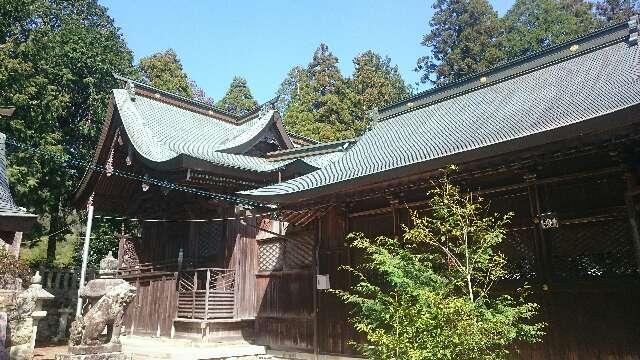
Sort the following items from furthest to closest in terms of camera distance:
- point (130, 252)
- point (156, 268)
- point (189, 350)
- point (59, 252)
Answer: point (59, 252)
point (130, 252)
point (156, 268)
point (189, 350)

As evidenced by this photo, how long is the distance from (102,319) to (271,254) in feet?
18.6

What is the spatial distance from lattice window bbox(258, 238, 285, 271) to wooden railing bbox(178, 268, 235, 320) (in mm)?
927

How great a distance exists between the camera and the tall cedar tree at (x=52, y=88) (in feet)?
62.1

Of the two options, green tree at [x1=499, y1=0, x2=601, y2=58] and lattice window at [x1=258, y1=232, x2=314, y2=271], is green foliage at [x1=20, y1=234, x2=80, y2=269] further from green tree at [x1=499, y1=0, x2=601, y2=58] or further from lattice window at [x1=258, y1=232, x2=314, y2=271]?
green tree at [x1=499, y1=0, x2=601, y2=58]

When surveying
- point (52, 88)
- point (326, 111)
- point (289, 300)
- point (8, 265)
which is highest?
point (326, 111)

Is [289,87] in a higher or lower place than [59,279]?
higher

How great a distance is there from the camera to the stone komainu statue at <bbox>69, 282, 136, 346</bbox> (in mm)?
7809

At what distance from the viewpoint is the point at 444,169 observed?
842cm

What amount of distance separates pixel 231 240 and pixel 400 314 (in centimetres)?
843

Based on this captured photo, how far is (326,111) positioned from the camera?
37656 millimetres

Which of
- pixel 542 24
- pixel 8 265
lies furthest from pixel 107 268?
pixel 542 24

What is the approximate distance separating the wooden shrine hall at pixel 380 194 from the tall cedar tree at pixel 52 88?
163 inches

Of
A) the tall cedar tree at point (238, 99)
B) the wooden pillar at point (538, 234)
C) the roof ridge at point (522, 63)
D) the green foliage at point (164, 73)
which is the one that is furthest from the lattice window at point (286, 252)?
the tall cedar tree at point (238, 99)

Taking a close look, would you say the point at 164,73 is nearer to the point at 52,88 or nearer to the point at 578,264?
the point at 52,88
